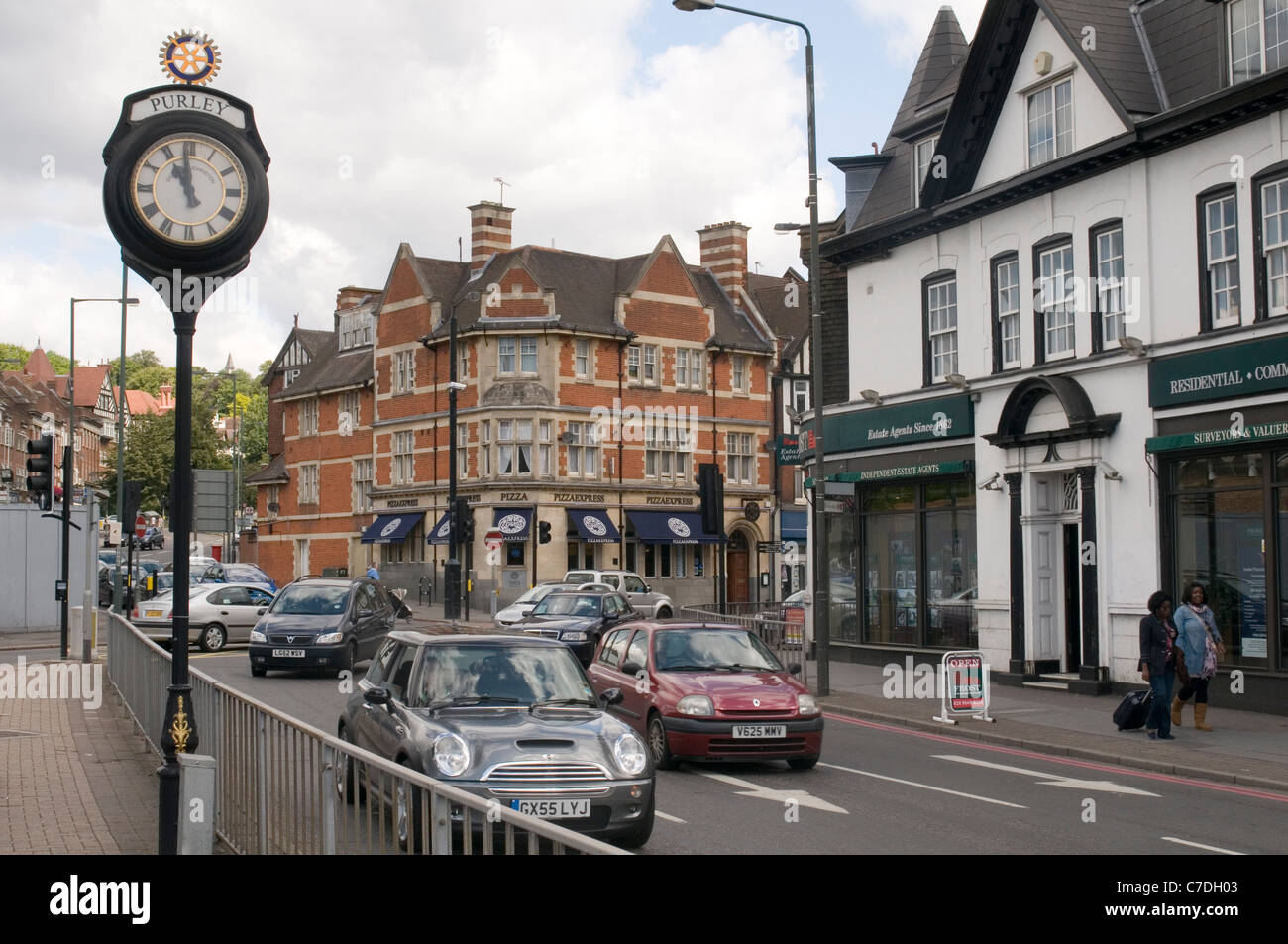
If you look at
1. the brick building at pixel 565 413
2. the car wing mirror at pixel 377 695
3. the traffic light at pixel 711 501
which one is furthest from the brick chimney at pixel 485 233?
the car wing mirror at pixel 377 695

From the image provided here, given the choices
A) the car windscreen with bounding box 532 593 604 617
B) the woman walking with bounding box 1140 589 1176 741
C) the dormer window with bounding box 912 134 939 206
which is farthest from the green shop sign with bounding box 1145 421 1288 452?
the car windscreen with bounding box 532 593 604 617

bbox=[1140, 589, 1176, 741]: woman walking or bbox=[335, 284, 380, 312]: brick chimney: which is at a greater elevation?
bbox=[335, 284, 380, 312]: brick chimney

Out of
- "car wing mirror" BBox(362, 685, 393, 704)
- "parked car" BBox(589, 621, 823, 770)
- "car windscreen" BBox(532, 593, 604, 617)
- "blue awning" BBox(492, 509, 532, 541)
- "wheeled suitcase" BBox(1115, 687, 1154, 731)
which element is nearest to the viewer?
"car wing mirror" BBox(362, 685, 393, 704)

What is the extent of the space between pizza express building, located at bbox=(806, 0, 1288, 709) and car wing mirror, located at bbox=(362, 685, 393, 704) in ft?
43.5

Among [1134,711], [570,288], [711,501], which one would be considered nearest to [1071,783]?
[1134,711]

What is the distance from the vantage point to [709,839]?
1052 centimetres

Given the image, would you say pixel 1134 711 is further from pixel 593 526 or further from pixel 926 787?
pixel 593 526

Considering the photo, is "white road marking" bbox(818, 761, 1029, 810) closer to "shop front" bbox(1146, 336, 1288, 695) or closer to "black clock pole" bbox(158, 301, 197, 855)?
"black clock pole" bbox(158, 301, 197, 855)

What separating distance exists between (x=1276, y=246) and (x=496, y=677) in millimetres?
13988

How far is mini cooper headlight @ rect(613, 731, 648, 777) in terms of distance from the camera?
9383 millimetres

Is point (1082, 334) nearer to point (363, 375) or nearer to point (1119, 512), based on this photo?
point (1119, 512)
